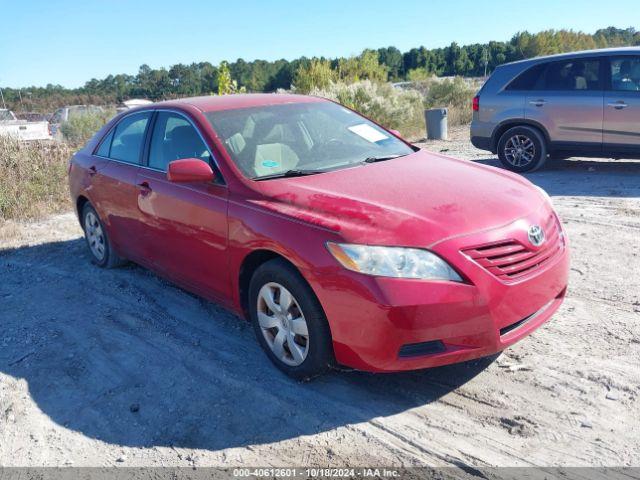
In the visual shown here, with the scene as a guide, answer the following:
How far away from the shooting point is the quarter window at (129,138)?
514cm

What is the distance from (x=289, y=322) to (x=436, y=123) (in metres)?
12.3

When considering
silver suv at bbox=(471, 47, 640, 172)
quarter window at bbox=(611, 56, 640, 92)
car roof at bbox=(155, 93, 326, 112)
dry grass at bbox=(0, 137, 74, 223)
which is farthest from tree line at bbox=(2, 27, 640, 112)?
car roof at bbox=(155, 93, 326, 112)

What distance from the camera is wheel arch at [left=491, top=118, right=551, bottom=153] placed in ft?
30.2

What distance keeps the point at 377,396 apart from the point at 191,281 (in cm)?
178

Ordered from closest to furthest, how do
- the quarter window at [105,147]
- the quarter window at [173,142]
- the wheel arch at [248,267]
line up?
the wheel arch at [248,267] < the quarter window at [173,142] < the quarter window at [105,147]

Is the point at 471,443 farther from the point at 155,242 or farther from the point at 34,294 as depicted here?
the point at 34,294

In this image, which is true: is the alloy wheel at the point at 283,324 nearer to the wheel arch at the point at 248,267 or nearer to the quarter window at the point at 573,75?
the wheel arch at the point at 248,267

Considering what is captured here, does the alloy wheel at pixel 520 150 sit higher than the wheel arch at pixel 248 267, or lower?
higher

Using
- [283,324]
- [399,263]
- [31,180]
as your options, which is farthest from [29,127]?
[399,263]

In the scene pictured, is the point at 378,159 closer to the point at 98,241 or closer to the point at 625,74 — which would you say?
the point at 98,241

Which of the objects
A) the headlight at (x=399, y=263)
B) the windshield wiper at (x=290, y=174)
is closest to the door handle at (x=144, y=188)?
the windshield wiper at (x=290, y=174)

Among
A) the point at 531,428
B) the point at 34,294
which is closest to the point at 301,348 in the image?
the point at 531,428

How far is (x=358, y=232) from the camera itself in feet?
10.3

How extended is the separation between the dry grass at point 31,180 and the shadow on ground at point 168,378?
3.76 meters
